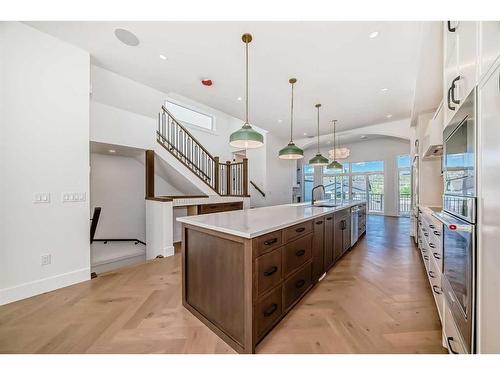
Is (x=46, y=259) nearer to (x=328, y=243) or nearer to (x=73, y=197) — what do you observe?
(x=73, y=197)

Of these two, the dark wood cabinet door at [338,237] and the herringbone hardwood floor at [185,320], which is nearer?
the herringbone hardwood floor at [185,320]

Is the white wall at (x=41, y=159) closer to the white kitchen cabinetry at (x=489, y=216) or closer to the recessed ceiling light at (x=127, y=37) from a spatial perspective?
the recessed ceiling light at (x=127, y=37)

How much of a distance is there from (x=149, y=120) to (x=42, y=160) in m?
2.09

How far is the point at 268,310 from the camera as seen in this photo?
1.58m

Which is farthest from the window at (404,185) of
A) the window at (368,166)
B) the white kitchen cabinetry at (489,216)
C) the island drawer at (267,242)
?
the white kitchen cabinetry at (489,216)

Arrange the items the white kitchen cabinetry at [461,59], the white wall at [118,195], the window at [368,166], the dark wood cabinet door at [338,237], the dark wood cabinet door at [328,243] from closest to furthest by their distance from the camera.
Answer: the white kitchen cabinetry at [461,59], the dark wood cabinet door at [328,243], the dark wood cabinet door at [338,237], the white wall at [118,195], the window at [368,166]

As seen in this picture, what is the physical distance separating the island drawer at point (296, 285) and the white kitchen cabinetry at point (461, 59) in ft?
5.44

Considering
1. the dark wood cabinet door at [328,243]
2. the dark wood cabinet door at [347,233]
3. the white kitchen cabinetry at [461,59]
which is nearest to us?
the white kitchen cabinetry at [461,59]

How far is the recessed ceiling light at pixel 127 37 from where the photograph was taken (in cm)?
239

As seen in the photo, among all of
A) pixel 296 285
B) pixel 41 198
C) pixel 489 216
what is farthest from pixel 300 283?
pixel 41 198

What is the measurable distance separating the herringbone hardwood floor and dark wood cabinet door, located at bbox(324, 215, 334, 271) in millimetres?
186

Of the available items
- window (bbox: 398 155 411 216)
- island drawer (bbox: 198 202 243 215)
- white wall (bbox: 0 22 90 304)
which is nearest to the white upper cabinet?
white wall (bbox: 0 22 90 304)

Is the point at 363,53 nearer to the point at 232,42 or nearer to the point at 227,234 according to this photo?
the point at 232,42
